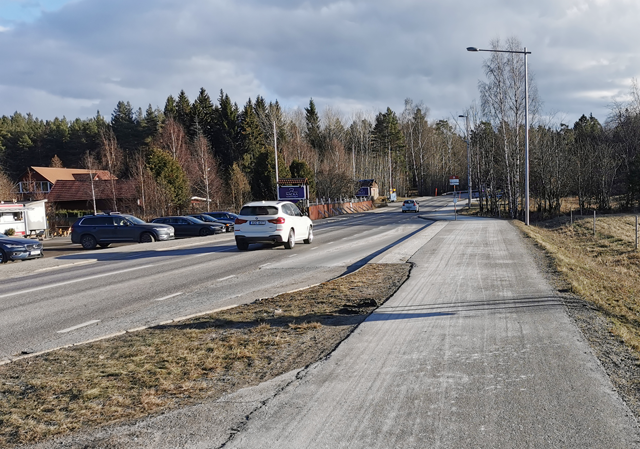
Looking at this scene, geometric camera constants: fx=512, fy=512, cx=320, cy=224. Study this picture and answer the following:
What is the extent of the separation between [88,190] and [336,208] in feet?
99.4

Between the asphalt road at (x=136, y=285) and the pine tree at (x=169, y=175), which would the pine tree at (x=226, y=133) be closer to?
the pine tree at (x=169, y=175)

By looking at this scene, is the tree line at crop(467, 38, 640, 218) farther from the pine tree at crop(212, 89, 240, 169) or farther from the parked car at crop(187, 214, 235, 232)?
the pine tree at crop(212, 89, 240, 169)

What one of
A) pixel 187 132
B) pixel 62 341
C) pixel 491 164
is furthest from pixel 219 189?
pixel 62 341

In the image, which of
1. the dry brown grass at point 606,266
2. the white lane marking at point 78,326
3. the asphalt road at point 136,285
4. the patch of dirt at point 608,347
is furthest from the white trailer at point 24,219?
the patch of dirt at point 608,347

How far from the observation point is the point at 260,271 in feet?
44.9

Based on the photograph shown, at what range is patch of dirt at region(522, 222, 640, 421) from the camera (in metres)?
4.51

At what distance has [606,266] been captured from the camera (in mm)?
18531

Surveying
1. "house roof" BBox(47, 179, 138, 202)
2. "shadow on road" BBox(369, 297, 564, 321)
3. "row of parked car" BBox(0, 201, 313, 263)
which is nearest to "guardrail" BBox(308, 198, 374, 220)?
"house roof" BBox(47, 179, 138, 202)

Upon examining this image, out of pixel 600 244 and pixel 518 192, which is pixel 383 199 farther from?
pixel 600 244

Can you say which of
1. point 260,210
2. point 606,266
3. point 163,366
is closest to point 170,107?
point 260,210

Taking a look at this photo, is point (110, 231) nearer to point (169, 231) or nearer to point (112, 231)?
point (112, 231)

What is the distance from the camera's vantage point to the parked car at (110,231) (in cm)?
2506

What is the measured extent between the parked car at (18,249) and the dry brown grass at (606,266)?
62.8 ft

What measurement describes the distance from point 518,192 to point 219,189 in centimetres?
3776
